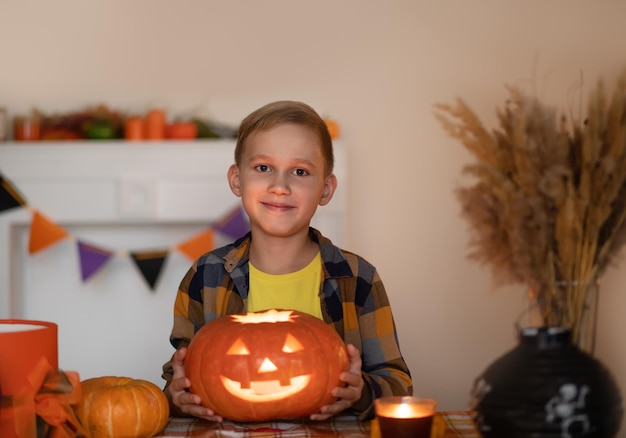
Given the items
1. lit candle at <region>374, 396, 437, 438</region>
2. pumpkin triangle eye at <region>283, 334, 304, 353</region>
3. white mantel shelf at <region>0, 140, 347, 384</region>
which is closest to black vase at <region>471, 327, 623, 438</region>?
lit candle at <region>374, 396, 437, 438</region>

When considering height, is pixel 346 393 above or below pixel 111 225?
below

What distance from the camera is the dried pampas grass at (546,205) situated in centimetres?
122

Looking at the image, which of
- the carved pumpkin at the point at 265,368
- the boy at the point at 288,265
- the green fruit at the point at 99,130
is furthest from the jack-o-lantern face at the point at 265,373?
the green fruit at the point at 99,130

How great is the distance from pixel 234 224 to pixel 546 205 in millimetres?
1750

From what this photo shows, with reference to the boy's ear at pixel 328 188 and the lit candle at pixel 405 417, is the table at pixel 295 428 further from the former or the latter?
the boy's ear at pixel 328 188

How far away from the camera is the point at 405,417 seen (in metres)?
0.97

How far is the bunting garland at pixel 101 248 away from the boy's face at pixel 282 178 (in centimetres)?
136

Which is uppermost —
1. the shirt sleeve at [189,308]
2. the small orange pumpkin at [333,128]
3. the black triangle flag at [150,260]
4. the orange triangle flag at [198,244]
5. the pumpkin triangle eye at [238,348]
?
the small orange pumpkin at [333,128]

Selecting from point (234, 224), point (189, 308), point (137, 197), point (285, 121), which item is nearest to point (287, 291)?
point (189, 308)

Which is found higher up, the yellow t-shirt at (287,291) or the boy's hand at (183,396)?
the yellow t-shirt at (287,291)

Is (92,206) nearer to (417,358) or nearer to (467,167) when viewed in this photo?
(417,358)

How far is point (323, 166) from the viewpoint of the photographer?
1.59 m

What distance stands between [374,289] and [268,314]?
34cm

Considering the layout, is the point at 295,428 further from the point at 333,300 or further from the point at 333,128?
the point at 333,128
